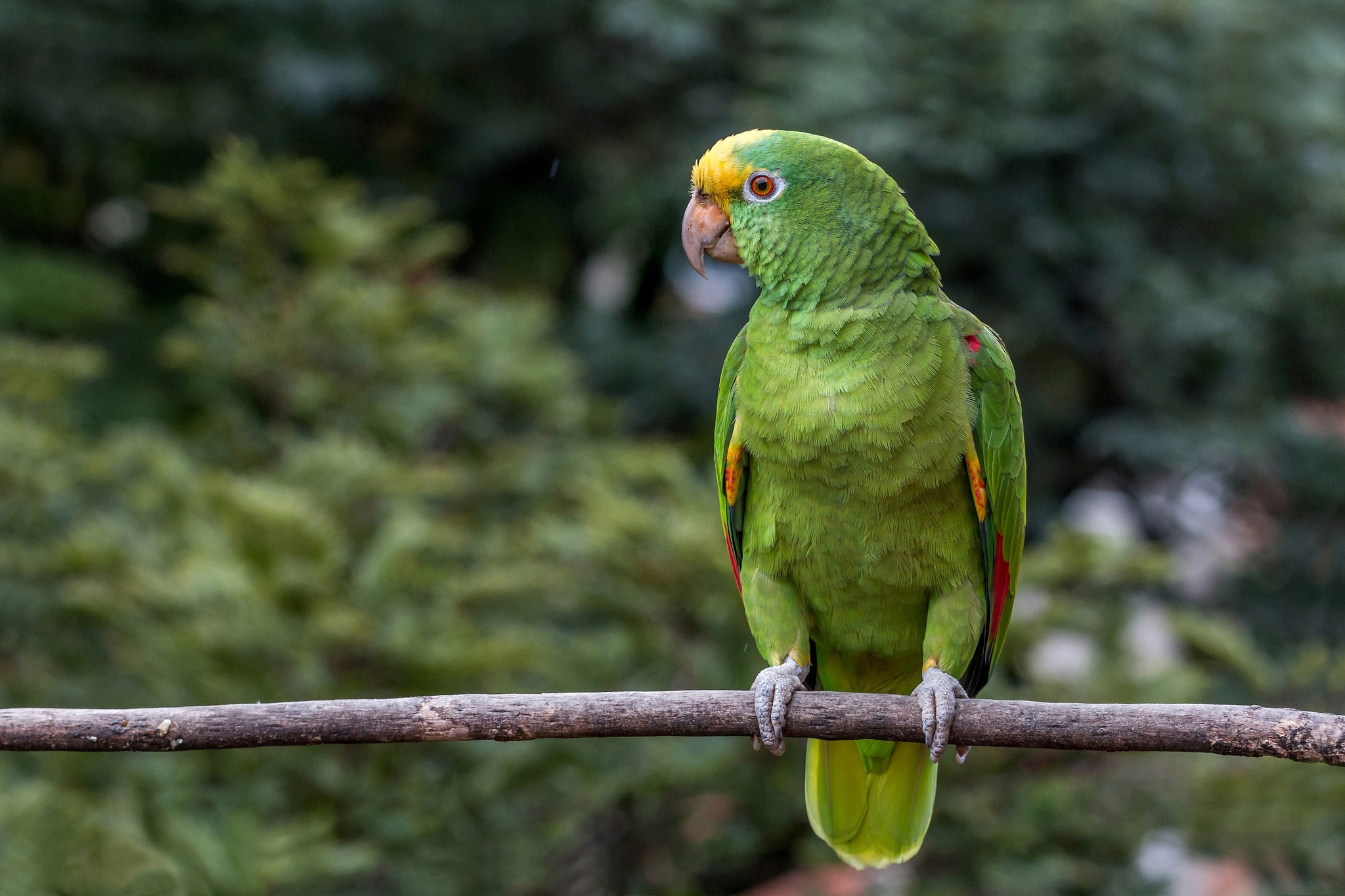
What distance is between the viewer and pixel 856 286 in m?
1.46

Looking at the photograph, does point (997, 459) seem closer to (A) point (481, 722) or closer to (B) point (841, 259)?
(B) point (841, 259)

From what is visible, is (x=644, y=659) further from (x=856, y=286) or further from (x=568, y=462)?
(x=856, y=286)

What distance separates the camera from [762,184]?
1.49 m

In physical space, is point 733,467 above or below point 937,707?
above

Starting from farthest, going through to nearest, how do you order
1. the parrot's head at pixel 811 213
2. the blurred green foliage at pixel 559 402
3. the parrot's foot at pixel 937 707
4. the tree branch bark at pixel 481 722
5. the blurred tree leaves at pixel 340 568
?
the blurred green foliage at pixel 559 402
the blurred tree leaves at pixel 340 568
the parrot's head at pixel 811 213
the parrot's foot at pixel 937 707
the tree branch bark at pixel 481 722

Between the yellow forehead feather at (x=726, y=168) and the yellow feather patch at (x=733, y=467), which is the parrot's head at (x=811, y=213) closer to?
the yellow forehead feather at (x=726, y=168)

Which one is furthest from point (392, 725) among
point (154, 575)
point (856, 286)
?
point (154, 575)

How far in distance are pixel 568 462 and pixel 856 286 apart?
71.3 inches

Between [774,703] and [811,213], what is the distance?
2.11 ft

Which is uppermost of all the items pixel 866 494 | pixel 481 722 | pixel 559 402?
pixel 866 494

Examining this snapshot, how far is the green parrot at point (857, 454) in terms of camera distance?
1446mm

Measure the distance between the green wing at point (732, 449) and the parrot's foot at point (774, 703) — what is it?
27cm

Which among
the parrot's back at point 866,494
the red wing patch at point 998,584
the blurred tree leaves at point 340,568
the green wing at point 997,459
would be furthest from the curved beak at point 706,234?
the blurred tree leaves at point 340,568

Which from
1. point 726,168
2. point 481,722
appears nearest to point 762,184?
point 726,168
